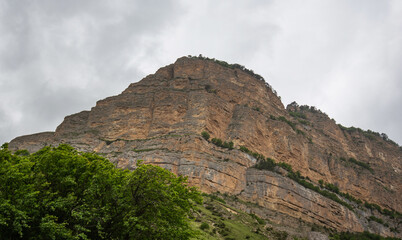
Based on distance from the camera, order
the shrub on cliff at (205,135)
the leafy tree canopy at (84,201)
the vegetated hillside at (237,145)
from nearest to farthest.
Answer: the leafy tree canopy at (84,201)
the vegetated hillside at (237,145)
the shrub on cliff at (205,135)

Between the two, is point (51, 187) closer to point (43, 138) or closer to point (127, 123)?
point (127, 123)

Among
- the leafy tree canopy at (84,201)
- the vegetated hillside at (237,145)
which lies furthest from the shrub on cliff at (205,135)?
the leafy tree canopy at (84,201)

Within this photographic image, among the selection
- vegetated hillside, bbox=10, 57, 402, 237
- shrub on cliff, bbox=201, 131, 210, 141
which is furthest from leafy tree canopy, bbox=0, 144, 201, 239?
shrub on cliff, bbox=201, 131, 210, 141

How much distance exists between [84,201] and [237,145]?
5595 cm

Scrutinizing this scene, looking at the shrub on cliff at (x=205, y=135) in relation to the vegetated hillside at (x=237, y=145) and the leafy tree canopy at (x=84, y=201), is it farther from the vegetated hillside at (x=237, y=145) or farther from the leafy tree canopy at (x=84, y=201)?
the leafy tree canopy at (x=84, y=201)

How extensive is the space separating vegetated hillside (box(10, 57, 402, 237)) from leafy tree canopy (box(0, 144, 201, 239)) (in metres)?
37.3

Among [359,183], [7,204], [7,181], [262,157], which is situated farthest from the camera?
[359,183]

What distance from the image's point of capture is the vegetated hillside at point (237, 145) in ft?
206

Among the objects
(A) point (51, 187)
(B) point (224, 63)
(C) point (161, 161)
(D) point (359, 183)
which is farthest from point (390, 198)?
(A) point (51, 187)

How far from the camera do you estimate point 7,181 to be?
1859 cm

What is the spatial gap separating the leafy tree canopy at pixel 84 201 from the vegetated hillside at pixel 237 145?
37300mm

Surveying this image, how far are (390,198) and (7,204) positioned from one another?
96481mm

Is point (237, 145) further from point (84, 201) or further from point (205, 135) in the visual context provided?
point (84, 201)

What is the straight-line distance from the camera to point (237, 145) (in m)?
73.8
